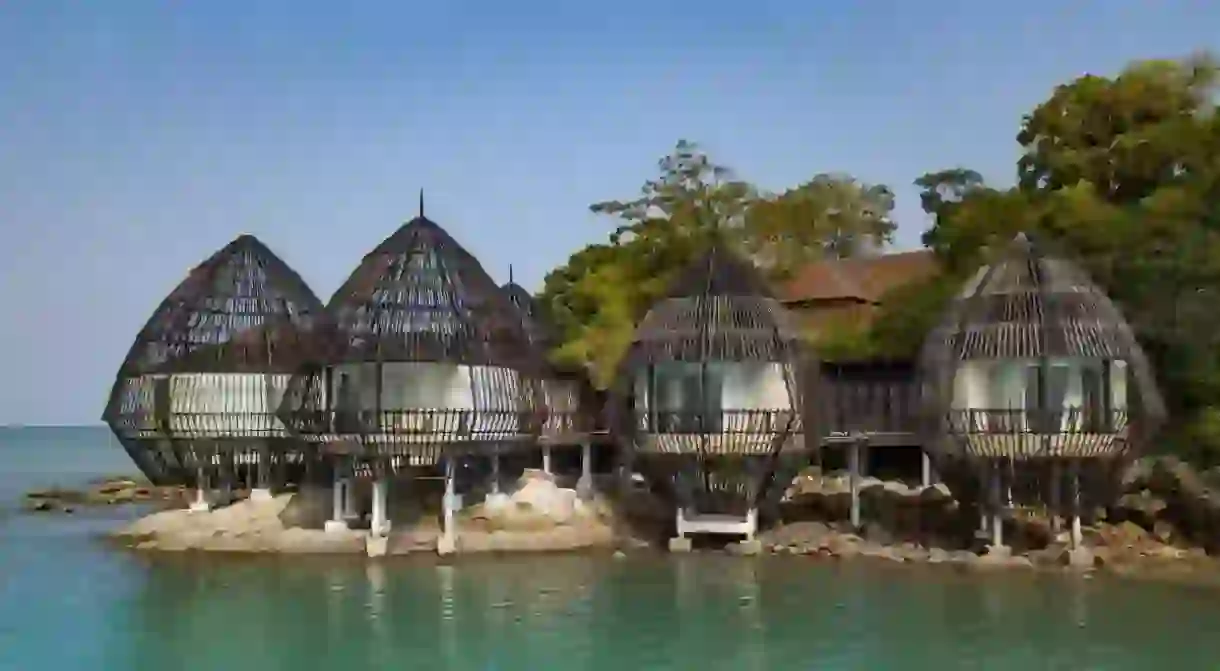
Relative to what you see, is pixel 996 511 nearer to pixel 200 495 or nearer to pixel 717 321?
pixel 717 321

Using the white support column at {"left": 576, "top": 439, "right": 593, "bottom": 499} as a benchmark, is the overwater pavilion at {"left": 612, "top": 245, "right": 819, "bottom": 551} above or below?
above

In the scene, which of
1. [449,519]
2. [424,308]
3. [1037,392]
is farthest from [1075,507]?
[424,308]

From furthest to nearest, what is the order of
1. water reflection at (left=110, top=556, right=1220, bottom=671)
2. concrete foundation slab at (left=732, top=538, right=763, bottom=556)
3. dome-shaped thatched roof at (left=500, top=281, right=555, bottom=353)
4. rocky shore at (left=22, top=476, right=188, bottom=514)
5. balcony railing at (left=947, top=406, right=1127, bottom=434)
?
rocky shore at (left=22, top=476, right=188, bottom=514), dome-shaped thatched roof at (left=500, top=281, right=555, bottom=353), concrete foundation slab at (left=732, top=538, right=763, bottom=556), balcony railing at (left=947, top=406, right=1127, bottom=434), water reflection at (left=110, top=556, right=1220, bottom=671)

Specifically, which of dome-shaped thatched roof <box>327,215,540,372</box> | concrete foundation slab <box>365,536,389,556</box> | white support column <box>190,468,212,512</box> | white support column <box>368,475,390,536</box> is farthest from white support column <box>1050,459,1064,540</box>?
white support column <box>190,468,212,512</box>

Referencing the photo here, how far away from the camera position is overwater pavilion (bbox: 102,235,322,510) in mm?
37719

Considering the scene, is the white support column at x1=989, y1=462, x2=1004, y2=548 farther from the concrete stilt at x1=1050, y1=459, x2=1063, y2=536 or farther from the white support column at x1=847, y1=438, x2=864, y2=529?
the white support column at x1=847, y1=438, x2=864, y2=529

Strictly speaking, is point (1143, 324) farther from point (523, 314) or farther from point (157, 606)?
point (157, 606)

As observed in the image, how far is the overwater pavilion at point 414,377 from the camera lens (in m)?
32.4

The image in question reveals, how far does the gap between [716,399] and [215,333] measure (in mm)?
15886

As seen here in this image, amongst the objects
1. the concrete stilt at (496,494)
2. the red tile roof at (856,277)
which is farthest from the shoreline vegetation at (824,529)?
the red tile roof at (856,277)

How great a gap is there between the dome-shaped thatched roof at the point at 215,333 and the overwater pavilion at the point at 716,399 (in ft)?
34.6

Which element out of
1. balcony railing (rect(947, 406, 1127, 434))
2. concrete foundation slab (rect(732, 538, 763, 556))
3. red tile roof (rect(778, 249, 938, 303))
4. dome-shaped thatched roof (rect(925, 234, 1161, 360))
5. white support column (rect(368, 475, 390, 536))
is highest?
red tile roof (rect(778, 249, 938, 303))

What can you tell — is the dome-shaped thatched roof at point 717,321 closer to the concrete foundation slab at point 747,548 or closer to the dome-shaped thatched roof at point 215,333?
the concrete foundation slab at point 747,548

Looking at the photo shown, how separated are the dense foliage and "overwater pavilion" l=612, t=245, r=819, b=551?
6.96 metres
